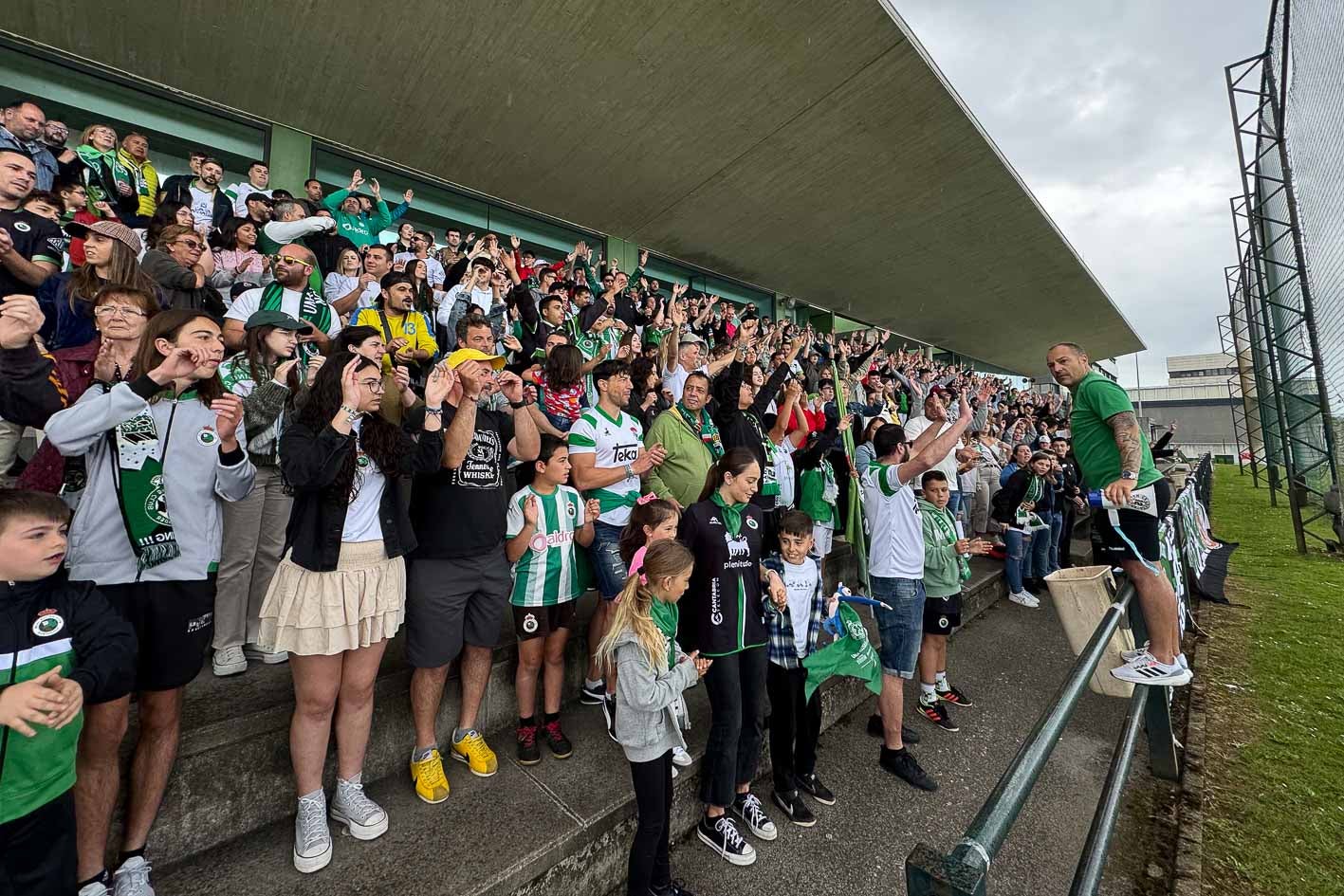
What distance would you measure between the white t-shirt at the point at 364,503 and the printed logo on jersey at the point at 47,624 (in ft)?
2.78

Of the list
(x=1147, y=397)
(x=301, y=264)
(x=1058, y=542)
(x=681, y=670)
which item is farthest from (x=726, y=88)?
(x=1147, y=397)

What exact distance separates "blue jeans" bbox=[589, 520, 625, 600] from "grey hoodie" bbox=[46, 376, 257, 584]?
189 centimetres

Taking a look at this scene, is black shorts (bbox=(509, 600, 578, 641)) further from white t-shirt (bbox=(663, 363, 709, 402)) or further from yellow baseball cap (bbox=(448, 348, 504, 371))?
white t-shirt (bbox=(663, 363, 709, 402))

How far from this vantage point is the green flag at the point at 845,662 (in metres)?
3.04

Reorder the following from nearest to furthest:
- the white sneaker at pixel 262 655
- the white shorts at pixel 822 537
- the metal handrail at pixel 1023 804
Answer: the metal handrail at pixel 1023 804 → the white sneaker at pixel 262 655 → the white shorts at pixel 822 537

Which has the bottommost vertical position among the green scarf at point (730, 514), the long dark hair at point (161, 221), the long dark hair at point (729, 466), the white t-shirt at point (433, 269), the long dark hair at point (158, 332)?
the green scarf at point (730, 514)

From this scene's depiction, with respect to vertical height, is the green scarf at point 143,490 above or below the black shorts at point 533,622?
above

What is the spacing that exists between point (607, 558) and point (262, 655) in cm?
199

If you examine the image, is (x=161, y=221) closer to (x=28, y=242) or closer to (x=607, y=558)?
(x=28, y=242)

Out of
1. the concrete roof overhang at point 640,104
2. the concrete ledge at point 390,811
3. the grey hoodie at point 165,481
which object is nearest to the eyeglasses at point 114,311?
the grey hoodie at point 165,481

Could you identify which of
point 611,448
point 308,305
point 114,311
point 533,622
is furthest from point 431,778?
point 308,305

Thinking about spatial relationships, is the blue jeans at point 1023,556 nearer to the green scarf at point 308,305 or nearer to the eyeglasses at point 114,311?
the green scarf at point 308,305

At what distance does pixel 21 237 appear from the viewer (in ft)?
9.28

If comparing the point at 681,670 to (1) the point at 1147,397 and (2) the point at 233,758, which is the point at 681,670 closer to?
(2) the point at 233,758
